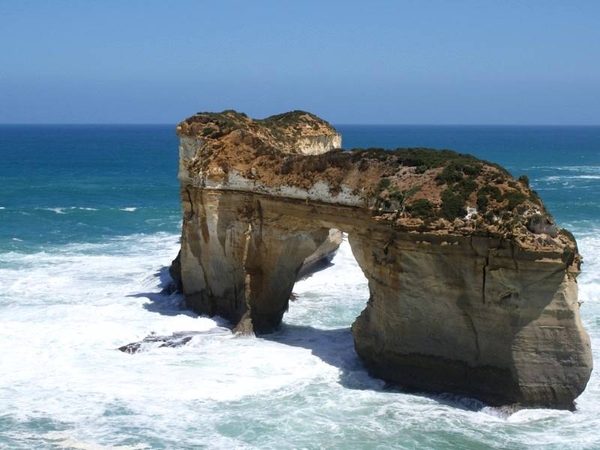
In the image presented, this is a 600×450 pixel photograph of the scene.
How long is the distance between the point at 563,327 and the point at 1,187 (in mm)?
56137

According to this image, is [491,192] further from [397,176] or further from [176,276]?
[176,276]

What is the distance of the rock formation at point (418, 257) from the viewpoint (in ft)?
60.3

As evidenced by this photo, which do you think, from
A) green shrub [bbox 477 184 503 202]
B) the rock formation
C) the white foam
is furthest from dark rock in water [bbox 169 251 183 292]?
green shrub [bbox 477 184 503 202]

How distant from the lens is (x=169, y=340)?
23.6m

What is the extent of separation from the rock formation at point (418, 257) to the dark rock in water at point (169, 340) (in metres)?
1.15

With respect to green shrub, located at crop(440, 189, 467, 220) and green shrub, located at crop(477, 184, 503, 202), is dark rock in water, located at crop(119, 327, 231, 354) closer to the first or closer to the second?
green shrub, located at crop(440, 189, 467, 220)

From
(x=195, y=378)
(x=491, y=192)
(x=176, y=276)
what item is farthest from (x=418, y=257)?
(x=176, y=276)

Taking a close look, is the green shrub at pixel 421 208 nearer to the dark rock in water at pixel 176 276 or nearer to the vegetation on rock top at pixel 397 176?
the vegetation on rock top at pixel 397 176

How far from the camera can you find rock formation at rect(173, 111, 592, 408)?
1838cm

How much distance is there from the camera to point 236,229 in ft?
83.5

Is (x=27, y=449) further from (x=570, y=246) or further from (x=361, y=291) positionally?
(x=361, y=291)

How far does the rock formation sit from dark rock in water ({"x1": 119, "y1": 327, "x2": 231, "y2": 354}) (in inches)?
45.2

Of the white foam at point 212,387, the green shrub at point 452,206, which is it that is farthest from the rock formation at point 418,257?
the white foam at point 212,387

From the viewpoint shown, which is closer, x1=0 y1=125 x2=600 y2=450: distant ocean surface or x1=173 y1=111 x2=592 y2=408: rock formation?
x1=0 y1=125 x2=600 y2=450: distant ocean surface
